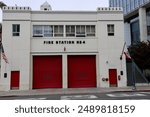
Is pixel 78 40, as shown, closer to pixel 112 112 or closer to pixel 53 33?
pixel 53 33

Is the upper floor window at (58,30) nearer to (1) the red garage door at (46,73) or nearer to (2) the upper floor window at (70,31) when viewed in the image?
(2) the upper floor window at (70,31)

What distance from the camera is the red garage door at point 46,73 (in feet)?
98.1

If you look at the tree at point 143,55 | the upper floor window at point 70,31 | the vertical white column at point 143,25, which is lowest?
the tree at point 143,55

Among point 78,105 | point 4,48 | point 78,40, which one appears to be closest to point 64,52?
point 78,40

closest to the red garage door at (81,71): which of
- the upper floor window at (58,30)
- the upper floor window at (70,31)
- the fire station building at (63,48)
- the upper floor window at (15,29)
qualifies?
the fire station building at (63,48)

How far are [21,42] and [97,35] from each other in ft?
28.3

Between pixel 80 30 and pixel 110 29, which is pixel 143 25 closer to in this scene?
pixel 110 29

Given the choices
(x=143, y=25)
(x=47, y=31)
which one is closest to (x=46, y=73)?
(x=47, y=31)

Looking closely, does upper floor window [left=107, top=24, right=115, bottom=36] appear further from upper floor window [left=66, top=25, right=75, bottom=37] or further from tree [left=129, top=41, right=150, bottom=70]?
tree [left=129, top=41, right=150, bottom=70]

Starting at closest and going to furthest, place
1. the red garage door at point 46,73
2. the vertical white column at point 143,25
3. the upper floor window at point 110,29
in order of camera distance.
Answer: the red garage door at point 46,73, the upper floor window at point 110,29, the vertical white column at point 143,25

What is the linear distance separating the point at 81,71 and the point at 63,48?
3.34m

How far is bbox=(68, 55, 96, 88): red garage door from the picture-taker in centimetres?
3023

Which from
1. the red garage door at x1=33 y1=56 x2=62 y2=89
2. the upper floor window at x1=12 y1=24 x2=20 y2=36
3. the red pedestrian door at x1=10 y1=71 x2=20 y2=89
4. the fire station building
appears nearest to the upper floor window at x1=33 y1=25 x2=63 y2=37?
the fire station building

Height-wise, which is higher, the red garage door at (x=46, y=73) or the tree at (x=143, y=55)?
the tree at (x=143, y=55)
